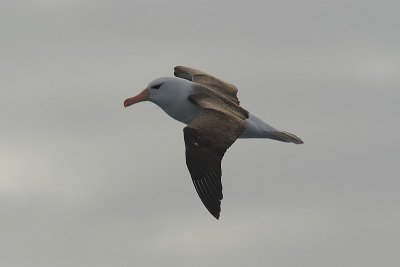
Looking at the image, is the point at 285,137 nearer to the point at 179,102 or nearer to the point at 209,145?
the point at 179,102

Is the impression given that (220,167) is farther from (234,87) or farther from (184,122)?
(234,87)

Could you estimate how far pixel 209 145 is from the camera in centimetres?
2934

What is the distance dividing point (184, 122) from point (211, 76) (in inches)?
145

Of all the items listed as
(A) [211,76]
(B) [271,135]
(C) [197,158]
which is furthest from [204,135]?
(A) [211,76]

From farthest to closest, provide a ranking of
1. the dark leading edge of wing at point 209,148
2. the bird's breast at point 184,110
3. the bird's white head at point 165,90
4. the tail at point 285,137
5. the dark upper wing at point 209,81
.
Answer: the dark upper wing at point 209,81 → the tail at point 285,137 → the bird's white head at point 165,90 → the bird's breast at point 184,110 → the dark leading edge of wing at point 209,148

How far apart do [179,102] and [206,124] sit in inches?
46.6

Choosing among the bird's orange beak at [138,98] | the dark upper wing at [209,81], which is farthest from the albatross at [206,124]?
the dark upper wing at [209,81]

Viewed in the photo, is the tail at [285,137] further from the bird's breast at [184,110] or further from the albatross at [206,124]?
the bird's breast at [184,110]

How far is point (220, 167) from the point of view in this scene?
29203 mm

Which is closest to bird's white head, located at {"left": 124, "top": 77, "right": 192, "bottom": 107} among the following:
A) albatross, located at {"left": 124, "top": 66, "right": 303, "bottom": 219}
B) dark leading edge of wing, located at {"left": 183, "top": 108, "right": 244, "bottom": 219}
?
albatross, located at {"left": 124, "top": 66, "right": 303, "bottom": 219}

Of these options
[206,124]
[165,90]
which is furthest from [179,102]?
[206,124]

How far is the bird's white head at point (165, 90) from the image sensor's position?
30719mm

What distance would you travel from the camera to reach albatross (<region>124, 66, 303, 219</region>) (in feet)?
95.0

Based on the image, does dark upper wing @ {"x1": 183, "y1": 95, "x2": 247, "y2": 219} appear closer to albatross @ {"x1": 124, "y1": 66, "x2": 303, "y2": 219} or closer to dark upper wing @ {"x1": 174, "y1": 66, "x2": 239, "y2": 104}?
albatross @ {"x1": 124, "y1": 66, "x2": 303, "y2": 219}
